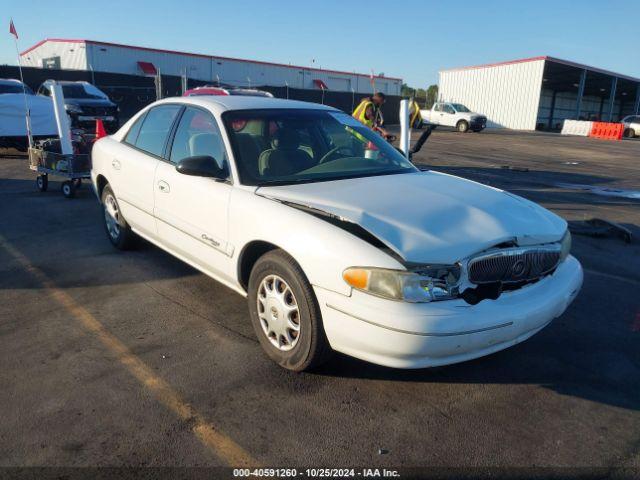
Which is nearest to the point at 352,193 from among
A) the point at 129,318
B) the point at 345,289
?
the point at 345,289

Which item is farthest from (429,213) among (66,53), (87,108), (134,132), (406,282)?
(66,53)

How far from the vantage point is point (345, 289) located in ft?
8.91

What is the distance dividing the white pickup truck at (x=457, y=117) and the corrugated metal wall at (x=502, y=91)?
1045 cm

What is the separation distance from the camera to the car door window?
12.7ft

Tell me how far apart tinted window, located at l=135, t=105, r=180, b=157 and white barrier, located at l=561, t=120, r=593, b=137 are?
122ft

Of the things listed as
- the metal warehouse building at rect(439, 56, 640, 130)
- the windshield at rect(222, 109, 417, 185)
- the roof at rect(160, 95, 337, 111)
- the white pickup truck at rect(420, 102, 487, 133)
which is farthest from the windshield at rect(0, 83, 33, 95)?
the metal warehouse building at rect(439, 56, 640, 130)

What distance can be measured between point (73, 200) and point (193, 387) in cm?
615

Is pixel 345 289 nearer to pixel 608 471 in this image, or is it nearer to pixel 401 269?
pixel 401 269

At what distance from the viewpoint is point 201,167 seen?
11.6 feet

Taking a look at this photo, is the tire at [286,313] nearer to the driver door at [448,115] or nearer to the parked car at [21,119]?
the parked car at [21,119]

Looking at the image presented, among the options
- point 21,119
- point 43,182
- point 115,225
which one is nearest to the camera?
point 115,225

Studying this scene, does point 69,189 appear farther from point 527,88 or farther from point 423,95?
point 423,95

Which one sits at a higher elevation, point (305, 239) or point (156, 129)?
point (156, 129)

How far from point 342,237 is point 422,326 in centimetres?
62
